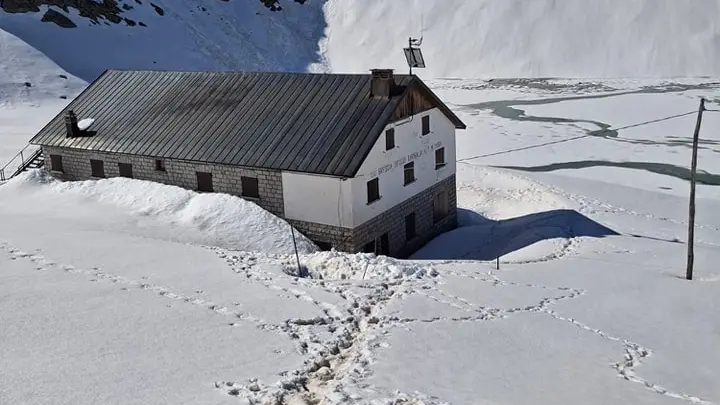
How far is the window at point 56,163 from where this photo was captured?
29.8 m

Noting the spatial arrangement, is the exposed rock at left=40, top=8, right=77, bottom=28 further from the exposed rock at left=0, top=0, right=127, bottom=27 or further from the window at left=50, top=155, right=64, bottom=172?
the window at left=50, top=155, right=64, bottom=172

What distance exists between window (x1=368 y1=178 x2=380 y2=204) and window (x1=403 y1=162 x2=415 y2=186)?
2083mm

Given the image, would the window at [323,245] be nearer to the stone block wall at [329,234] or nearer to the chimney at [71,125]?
the stone block wall at [329,234]

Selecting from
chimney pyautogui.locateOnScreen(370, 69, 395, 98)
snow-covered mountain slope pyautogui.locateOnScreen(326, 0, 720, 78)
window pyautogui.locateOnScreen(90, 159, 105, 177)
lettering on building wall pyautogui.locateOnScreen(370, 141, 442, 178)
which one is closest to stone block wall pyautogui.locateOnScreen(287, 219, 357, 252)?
lettering on building wall pyautogui.locateOnScreen(370, 141, 442, 178)

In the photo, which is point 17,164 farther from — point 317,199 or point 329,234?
point 329,234

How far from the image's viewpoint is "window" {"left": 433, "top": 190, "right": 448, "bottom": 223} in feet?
94.0

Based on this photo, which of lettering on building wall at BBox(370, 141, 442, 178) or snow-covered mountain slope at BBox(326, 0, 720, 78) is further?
snow-covered mountain slope at BBox(326, 0, 720, 78)

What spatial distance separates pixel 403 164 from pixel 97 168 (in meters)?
11.8

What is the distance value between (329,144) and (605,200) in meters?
14.2

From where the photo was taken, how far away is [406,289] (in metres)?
18.2

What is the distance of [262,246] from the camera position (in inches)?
917

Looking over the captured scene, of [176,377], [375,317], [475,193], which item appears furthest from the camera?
[475,193]

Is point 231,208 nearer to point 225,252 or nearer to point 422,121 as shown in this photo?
point 225,252

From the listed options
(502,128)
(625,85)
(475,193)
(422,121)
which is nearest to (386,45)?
(625,85)
